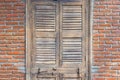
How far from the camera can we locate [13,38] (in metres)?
4.84

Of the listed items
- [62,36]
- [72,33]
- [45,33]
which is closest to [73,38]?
[72,33]

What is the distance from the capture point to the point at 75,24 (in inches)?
191

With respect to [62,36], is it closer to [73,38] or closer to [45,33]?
[73,38]

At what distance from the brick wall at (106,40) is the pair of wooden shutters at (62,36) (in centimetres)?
24

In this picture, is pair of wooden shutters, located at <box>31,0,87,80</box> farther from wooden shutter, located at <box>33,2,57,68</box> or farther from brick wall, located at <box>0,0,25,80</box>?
brick wall, located at <box>0,0,25,80</box>

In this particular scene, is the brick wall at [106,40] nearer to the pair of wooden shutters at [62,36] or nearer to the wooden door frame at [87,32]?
the wooden door frame at [87,32]

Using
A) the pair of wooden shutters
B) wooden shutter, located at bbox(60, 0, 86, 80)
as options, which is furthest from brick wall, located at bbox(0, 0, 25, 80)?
wooden shutter, located at bbox(60, 0, 86, 80)

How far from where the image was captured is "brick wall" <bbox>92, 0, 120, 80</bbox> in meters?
4.79

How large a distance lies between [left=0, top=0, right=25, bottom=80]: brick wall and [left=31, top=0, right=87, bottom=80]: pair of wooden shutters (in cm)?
24

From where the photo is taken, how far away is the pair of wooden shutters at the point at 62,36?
4.85 m

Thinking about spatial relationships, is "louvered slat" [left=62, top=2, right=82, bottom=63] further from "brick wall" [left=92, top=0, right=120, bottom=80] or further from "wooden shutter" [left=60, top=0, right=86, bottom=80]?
"brick wall" [left=92, top=0, right=120, bottom=80]

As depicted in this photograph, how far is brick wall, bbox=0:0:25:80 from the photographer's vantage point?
15.9 feet

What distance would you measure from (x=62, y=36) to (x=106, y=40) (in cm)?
80

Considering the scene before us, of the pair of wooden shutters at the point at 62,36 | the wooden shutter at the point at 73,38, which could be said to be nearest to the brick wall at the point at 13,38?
the pair of wooden shutters at the point at 62,36
